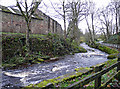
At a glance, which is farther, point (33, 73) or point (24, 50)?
point (24, 50)

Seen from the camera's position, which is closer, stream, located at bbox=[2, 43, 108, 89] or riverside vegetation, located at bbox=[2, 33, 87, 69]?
stream, located at bbox=[2, 43, 108, 89]

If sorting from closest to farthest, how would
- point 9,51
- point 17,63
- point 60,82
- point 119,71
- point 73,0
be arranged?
point 60,82 < point 119,71 < point 17,63 < point 9,51 < point 73,0

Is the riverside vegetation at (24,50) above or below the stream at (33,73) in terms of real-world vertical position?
above

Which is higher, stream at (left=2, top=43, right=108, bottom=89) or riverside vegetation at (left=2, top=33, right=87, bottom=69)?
riverside vegetation at (left=2, top=33, right=87, bottom=69)

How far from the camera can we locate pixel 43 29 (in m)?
23.6

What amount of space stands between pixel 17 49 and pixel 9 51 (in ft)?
2.99

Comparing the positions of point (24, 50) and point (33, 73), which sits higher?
point (24, 50)

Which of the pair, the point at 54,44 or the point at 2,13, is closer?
the point at 54,44

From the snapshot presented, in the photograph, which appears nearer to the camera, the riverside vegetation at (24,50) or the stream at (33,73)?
the stream at (33,73)

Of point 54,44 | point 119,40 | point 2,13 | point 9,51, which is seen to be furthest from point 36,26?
point 119,40

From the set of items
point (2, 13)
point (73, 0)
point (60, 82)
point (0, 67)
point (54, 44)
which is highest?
point (73, 0)

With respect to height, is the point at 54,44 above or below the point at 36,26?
below

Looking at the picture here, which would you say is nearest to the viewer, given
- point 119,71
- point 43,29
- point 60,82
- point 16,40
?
point 60,82

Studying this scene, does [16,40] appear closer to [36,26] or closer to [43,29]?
[36,26]
